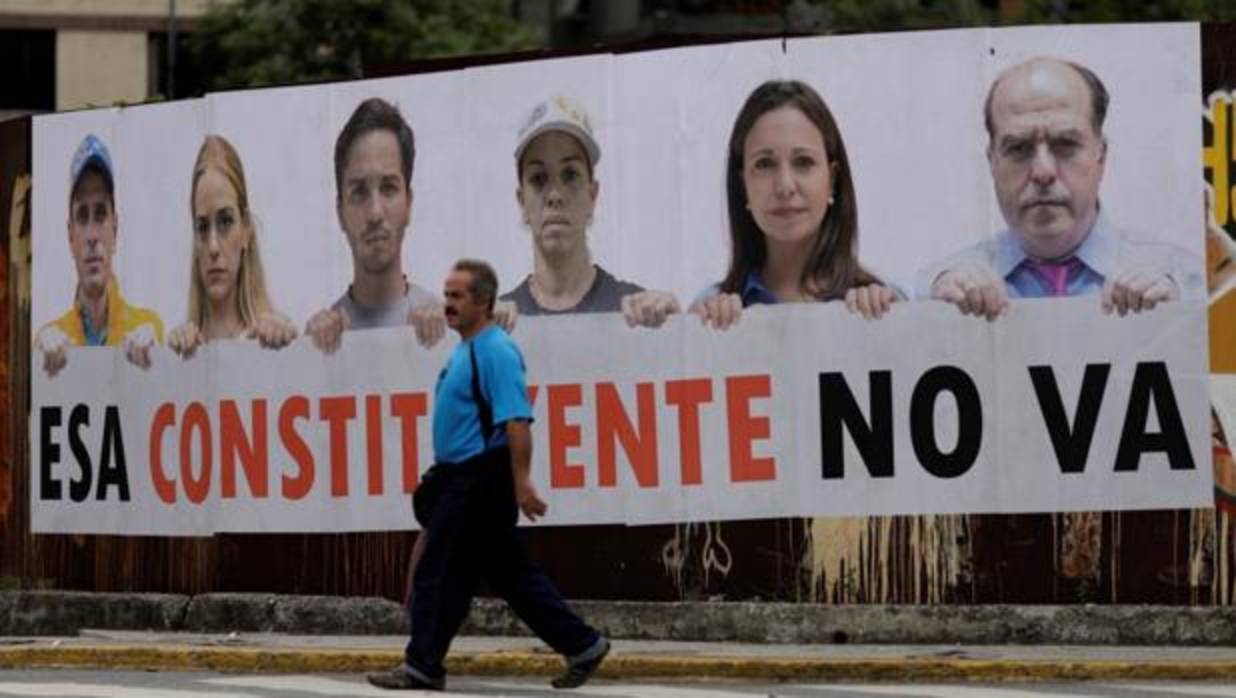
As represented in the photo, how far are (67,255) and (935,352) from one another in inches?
204

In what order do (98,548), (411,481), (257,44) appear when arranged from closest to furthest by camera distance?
(411,481) → (98,548) → (257,44)

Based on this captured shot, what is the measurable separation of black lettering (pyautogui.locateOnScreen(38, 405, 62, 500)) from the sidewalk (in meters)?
1.94

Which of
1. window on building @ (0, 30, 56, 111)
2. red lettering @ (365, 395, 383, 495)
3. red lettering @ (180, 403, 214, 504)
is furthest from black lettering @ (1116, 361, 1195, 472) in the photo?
window on building @ (0, 30, 56, 111)

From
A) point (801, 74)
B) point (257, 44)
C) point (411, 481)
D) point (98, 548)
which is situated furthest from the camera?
point (257, 44)

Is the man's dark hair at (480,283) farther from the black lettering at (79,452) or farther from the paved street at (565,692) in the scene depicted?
the black lettering at (79,452)

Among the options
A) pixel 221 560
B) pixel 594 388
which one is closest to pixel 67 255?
pixel 221 560

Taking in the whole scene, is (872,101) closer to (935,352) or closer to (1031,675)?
(935,352)

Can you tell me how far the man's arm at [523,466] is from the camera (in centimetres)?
1229

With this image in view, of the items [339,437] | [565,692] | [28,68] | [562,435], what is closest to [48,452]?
[339,437]

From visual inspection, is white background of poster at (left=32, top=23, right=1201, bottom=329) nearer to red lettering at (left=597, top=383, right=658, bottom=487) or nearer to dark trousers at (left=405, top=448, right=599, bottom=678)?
red lettering at (left=597, top=383, right=658, bottom=487)

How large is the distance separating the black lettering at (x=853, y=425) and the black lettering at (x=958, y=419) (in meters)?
0.14

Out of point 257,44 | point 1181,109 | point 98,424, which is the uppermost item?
point 257,44

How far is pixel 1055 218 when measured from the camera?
14047 mm

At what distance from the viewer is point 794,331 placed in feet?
47.4
